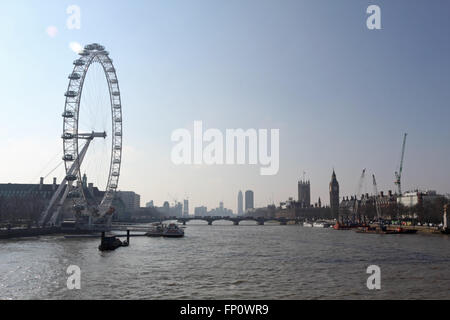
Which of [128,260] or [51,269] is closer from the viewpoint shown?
[51,269]

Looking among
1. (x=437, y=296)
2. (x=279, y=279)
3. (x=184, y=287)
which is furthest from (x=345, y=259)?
(x=184, y=287)

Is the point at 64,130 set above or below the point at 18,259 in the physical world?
above

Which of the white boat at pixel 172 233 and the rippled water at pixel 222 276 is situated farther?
the white boat at pixel 172 233

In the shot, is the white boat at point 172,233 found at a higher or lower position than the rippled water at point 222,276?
lower

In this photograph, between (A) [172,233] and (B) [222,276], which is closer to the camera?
(B) [222,276]

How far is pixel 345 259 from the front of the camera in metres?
49.7

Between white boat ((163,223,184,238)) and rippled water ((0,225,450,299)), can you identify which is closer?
rippled water ((0,225,450,299))

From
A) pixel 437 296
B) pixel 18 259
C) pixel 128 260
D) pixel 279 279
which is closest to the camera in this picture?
pixel 437 296

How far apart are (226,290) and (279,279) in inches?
254

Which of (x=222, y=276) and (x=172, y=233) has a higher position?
(x=222, y=276)

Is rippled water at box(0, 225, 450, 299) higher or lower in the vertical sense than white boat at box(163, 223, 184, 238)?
higher

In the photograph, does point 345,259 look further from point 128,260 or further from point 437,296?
point 128,260
